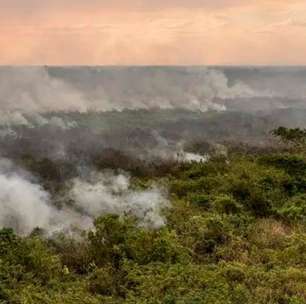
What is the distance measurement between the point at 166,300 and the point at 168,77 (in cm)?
15376

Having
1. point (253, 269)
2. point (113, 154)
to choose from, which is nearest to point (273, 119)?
point (113, 154)

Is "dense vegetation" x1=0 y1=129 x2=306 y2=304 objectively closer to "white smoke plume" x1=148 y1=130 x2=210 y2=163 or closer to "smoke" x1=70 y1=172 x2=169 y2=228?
"smoke" x1=70 y1=172 x2=169 y2=228

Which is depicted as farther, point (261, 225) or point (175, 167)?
point (175, 167)

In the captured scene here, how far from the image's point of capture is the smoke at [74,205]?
27.1 metres

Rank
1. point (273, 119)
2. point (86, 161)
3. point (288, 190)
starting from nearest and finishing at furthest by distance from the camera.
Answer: point (288, 190), point (86, 161), point (273, 119)

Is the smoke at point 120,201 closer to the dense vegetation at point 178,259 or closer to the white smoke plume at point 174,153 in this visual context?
the dense vegetation at point 178,259

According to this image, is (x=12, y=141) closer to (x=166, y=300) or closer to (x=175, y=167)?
(x=175, y=167)

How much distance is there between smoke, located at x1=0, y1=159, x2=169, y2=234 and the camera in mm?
27141

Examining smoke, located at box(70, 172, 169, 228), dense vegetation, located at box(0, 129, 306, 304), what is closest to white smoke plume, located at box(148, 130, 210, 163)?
smoke, located at box(70, 172, 169, 228)

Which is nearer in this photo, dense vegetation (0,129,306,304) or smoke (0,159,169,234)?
dense vegetation (0,129,306,304)

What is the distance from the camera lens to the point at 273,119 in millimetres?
103062

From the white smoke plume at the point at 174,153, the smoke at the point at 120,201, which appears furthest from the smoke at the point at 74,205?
the white smoke plume at the point at 174,153

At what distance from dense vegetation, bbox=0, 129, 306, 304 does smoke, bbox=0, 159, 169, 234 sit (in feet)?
3.24

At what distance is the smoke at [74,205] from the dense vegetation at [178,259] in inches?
→ 38.9
